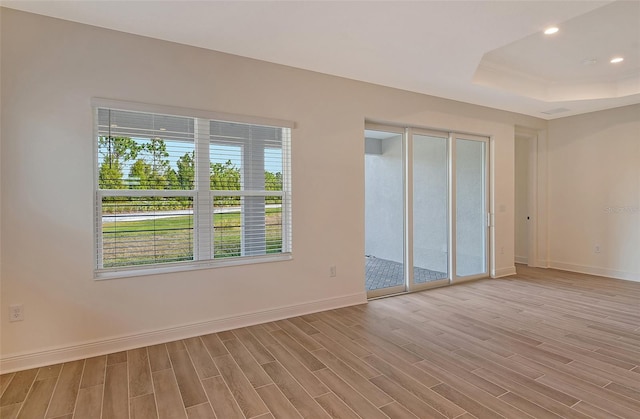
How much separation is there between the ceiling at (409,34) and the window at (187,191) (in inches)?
28.3

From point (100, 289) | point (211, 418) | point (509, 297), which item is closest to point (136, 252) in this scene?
point (100, 289)

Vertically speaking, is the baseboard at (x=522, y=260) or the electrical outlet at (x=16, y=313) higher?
the electrical outlet at (x=16, y=313)

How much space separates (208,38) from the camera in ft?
9.80

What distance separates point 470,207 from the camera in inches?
211

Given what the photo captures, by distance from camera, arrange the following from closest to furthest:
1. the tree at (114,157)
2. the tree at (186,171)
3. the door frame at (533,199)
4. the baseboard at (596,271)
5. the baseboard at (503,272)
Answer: the tree at (114,157), the tree at (186,171), the baseboard at (596,271), the baseboard at (503,272), the door frame at (533,199)

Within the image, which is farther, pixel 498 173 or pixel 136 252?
pixel 498 173

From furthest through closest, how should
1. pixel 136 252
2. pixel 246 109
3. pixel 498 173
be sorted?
pixel 498 173, pixel 246 109, pixel 136 252

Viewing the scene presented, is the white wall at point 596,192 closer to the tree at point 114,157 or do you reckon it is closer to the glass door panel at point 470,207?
the glass door panel at point 470,207

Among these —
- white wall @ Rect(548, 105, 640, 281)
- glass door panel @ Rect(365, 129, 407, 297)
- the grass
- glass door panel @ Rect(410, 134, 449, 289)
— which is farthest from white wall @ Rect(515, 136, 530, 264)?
the grass

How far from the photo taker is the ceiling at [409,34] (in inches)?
98.7

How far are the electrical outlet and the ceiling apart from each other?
2260mm

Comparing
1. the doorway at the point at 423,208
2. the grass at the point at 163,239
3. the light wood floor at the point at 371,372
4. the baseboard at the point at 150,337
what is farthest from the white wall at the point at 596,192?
the grass at the point at 163,239

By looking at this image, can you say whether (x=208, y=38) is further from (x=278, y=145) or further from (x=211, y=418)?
(x=211, y=418)

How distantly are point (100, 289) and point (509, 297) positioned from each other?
4.64 m
